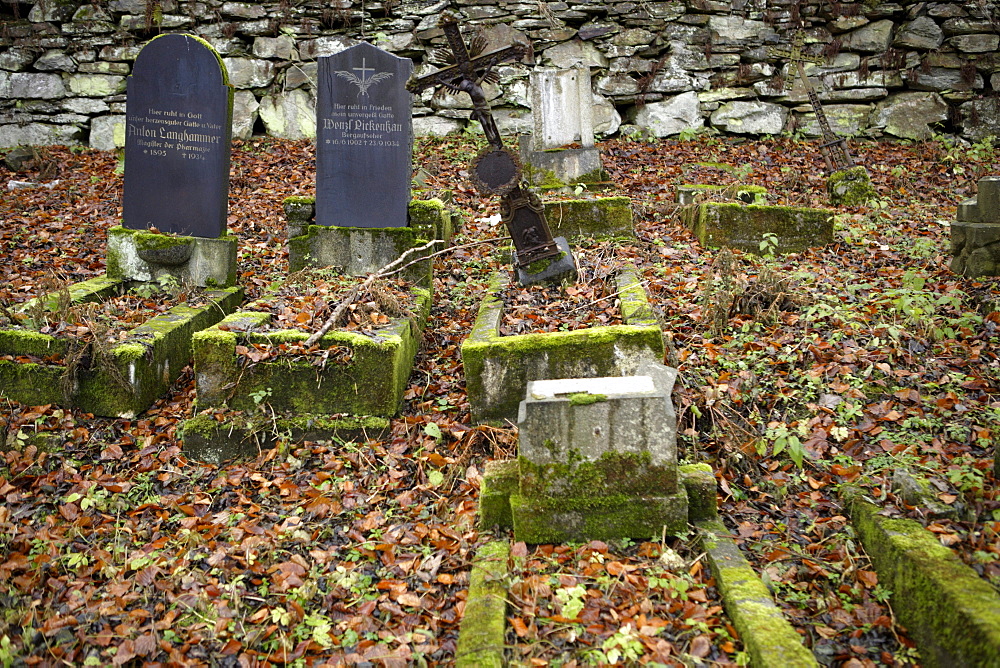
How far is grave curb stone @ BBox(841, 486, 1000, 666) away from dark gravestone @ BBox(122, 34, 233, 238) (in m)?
5.33

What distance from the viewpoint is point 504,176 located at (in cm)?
554

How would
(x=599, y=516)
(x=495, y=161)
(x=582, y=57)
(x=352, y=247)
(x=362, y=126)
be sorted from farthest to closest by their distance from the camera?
1. (x=582, y=57)
2. (x=352, y=247)
3. (x=362, y=126)
4. (x=495, y=161)
5. (x=599, y=516)

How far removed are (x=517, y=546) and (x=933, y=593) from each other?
163cm

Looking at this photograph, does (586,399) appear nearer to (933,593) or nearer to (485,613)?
(485,613)

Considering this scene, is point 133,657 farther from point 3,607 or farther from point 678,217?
point 678,217

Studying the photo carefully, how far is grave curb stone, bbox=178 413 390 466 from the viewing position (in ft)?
14.1

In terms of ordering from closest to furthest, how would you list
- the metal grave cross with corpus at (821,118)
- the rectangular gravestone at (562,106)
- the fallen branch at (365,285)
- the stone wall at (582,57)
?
1. the fallen branch at (365,285)
2. the rectangular gravestone at (562,106)
3. the metal grave cross with corpus at (821,118)
4. the stone wall at (582,57)

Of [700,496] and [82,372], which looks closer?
[700,496]

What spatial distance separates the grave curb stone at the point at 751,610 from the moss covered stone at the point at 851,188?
6.53m

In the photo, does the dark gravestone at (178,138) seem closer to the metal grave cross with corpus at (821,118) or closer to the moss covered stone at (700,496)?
the moss covered stone at (700,496)

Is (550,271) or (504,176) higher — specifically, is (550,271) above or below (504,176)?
below

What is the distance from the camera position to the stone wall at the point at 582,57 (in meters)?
10.5

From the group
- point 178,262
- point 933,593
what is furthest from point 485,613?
point 178,262

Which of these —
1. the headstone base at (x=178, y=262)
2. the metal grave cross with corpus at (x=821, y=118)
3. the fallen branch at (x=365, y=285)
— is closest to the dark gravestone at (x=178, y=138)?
the headstone base at (x=178, y=262)
